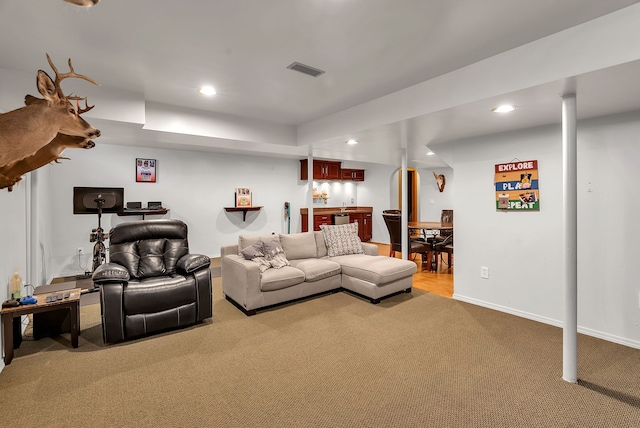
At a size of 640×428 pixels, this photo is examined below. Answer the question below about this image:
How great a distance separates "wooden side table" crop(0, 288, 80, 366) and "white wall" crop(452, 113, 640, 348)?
13.8 ft

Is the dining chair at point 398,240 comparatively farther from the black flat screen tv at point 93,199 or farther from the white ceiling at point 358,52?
the black flat screen tv at point 93,199

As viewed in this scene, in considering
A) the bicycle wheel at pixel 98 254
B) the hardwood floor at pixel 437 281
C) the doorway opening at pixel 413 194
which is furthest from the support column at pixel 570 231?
the doorway opening at pixel 413 194

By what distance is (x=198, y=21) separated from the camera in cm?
198

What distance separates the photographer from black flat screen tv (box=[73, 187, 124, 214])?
543cm

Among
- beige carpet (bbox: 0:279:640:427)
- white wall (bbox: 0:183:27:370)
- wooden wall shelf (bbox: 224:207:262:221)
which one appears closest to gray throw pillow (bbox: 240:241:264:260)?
beige carpet (bbox: 0:279:640:427)

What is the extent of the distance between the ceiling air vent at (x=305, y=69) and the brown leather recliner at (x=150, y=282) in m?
2.12

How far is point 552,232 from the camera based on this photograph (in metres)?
3.32

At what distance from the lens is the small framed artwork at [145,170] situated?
5977mm

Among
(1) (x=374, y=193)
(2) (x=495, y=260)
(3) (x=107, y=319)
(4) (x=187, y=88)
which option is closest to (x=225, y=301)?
(3) (x=107, y=319)

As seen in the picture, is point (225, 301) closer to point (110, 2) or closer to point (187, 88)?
point (187, 88)

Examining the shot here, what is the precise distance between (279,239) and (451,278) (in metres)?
2.94

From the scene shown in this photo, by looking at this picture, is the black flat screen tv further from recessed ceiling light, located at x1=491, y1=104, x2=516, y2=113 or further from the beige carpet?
recessed ceiling light, located at x1=491, y1=104, x2=516, y2=113

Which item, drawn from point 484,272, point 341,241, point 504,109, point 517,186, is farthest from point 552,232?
point 341,241

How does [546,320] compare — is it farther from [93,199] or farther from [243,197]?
[93,199]
